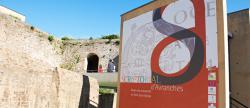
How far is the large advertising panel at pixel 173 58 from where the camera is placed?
5.58 metres

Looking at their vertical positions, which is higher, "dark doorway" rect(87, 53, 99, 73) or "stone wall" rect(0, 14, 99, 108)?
"dark doorway" rect(87, 53, 99, 73)

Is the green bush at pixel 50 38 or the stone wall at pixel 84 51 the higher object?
the green bush at pixel 50 38

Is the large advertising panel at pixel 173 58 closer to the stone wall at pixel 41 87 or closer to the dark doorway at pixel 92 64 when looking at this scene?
the stone wall at pixel 41 87

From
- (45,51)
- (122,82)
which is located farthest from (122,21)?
(45,51)

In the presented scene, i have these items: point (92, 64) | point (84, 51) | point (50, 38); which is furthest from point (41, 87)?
point (92, 64)

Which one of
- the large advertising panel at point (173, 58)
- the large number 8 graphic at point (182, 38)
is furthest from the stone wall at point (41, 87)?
the large number 8 graphic at point (182, 38)

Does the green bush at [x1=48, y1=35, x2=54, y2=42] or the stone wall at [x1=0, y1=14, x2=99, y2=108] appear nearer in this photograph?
the stone wall at [x1=0, y1=14, x2=99, y2=108]

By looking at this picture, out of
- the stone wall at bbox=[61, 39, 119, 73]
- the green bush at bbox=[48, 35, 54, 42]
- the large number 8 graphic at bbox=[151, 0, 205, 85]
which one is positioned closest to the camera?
the large number 8 graphic at bbox=[151, 0, 205, 85]

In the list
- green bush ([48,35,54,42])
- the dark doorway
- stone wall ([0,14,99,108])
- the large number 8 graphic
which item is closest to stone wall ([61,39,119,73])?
the dark doorway

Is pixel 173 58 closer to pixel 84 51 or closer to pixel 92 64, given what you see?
pixel 84 51

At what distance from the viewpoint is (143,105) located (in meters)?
6.90

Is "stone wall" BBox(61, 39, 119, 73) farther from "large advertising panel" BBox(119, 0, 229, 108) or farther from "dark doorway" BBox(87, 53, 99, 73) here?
"large advertising panel" BBox(119, 0, 229, 108)

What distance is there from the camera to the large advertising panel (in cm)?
558

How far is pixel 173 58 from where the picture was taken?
6246 mm
